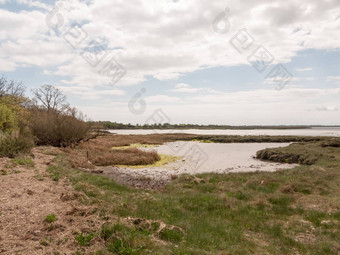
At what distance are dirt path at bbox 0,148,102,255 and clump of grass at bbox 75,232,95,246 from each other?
0.12 metres

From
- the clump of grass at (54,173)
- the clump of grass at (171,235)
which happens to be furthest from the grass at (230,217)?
the clump of grass at (54,173)

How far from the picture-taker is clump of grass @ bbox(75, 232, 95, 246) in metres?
6.24

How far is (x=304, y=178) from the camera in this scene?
1639 centimetres

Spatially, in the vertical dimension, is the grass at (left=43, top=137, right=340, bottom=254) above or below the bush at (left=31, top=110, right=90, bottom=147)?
below

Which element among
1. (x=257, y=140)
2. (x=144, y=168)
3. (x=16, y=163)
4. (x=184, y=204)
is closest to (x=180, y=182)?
(x=184, y=204)

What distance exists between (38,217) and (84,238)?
7.87 feet

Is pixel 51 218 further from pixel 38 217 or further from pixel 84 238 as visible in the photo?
pixel 84 238

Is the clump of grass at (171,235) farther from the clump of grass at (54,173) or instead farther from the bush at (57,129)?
the bush at (57,129)

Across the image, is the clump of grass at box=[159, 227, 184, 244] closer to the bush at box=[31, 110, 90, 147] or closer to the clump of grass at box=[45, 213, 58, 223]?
the clump of grass at box=[45, 213, 58, 223]

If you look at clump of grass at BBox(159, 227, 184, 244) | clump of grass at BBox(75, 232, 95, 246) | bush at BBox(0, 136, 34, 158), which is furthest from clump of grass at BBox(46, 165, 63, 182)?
clump of grass at BBox(159, 227, 184, 244)

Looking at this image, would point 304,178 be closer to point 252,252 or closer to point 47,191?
point 252,252

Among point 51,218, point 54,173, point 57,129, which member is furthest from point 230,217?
point 57,129

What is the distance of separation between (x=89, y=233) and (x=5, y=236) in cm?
207

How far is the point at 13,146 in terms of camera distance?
58.4ft
